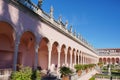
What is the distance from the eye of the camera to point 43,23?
17.0 m

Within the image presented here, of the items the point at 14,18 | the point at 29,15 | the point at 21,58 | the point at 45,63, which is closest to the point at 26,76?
the point at 14,18

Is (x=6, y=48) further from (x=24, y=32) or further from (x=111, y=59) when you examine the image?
(x=111, y=59)

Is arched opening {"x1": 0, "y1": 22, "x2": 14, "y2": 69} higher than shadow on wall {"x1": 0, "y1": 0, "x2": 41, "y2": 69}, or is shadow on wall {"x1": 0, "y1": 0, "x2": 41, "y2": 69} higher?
shadow on wall {"x1": 0, "y1": 0, "x2": 41, "y2": 69}

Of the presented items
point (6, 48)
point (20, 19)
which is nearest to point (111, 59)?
point (6, 48)

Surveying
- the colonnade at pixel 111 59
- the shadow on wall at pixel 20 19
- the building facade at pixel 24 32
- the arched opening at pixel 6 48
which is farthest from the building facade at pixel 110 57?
the shadow on wall at pixel 20 19

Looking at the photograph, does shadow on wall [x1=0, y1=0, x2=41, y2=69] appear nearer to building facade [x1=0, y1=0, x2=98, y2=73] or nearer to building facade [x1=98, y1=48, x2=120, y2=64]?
building facade [x1=0, y1=0, x2=98, y2=73]

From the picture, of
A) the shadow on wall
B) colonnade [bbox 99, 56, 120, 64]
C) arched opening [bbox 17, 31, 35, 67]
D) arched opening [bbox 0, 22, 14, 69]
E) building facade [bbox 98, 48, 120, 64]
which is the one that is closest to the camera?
the shadow on wall

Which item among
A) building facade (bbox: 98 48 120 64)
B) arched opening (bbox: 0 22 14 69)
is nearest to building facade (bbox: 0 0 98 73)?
arched opening (bbox: 0 22 14 69)

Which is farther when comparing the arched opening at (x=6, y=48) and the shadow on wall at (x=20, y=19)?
the arched opening at (x=6, y=48)

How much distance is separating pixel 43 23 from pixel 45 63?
31.7ft

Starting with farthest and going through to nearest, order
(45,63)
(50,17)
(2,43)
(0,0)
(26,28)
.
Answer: (45,63)
(50,17)
(2,43)
(26,28)
(0,0)

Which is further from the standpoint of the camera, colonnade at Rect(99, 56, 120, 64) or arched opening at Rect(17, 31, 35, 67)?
colonnade at Rect(99, 56, 120, 64)

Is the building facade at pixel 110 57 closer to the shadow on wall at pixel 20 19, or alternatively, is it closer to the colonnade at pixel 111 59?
the colonnade at pixel 111 59

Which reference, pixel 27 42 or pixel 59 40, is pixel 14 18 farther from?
pixel 59 40
